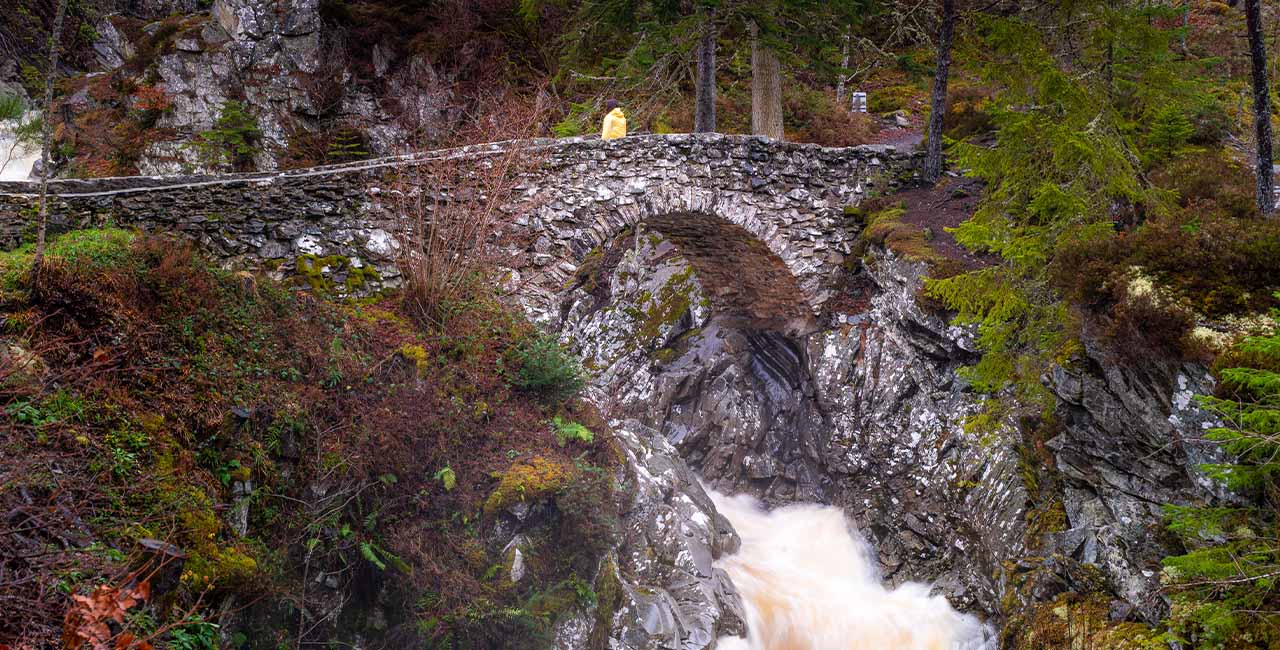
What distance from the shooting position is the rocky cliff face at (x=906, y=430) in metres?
6.55

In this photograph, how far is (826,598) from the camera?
966 cm

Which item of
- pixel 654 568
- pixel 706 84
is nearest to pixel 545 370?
pixel 654 568

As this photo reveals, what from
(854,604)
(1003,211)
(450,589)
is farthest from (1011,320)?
(450,589)

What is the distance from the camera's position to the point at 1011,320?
854cm

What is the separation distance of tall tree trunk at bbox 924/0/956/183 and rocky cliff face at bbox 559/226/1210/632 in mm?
2387

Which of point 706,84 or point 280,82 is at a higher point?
point 280,82

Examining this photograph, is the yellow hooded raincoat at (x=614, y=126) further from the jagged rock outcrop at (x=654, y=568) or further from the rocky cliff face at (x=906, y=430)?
the jagged rock outcrop at (x=654, y=568)

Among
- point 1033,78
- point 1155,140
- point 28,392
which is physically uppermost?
point 1033,78

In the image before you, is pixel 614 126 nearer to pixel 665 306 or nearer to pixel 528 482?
pixel 665 306

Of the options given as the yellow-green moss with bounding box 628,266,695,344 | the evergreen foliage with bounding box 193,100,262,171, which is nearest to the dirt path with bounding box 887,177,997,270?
the yellow-green moss with bounding box 628,266,695,344

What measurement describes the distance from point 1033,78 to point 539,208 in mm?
6813

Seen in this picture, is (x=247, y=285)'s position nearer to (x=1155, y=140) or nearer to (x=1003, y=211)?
(x=1003, y=211)

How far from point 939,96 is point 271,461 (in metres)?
11.9

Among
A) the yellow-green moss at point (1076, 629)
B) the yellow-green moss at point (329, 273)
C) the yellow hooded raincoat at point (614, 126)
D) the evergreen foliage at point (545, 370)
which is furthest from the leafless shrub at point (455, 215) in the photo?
the yellow-green moss at point (1076, 629)
